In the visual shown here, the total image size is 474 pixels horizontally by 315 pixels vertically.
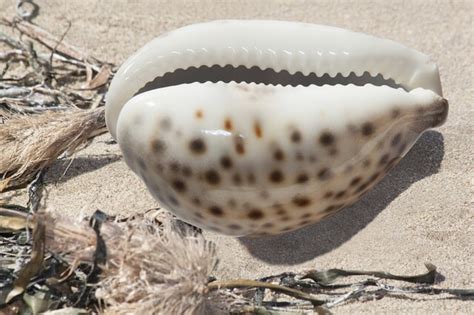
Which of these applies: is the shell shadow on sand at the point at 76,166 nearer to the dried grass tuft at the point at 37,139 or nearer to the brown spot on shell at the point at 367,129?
the dried grass tuft at the point at 37,139

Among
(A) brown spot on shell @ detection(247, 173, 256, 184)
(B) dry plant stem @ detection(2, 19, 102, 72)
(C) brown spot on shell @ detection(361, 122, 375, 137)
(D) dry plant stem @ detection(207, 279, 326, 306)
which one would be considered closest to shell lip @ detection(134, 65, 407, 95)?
(C) brown spot on shell @ detection(361, 122, 375, 137)

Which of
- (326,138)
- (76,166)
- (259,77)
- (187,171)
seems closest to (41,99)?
(76,166)

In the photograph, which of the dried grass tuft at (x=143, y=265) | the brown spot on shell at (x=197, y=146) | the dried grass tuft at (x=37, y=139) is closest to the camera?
the dried grass tuft at (x=143, y=265)

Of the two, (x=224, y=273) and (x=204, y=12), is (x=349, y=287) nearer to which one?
(x=224, y=273)

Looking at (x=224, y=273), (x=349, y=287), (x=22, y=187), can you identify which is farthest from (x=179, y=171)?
(x=22, y=187)

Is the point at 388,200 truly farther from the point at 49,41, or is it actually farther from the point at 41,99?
the point at 49,41

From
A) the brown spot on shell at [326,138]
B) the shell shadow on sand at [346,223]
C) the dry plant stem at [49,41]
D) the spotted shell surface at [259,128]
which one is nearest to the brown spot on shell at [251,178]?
the spotted shell surface at [259,128]
